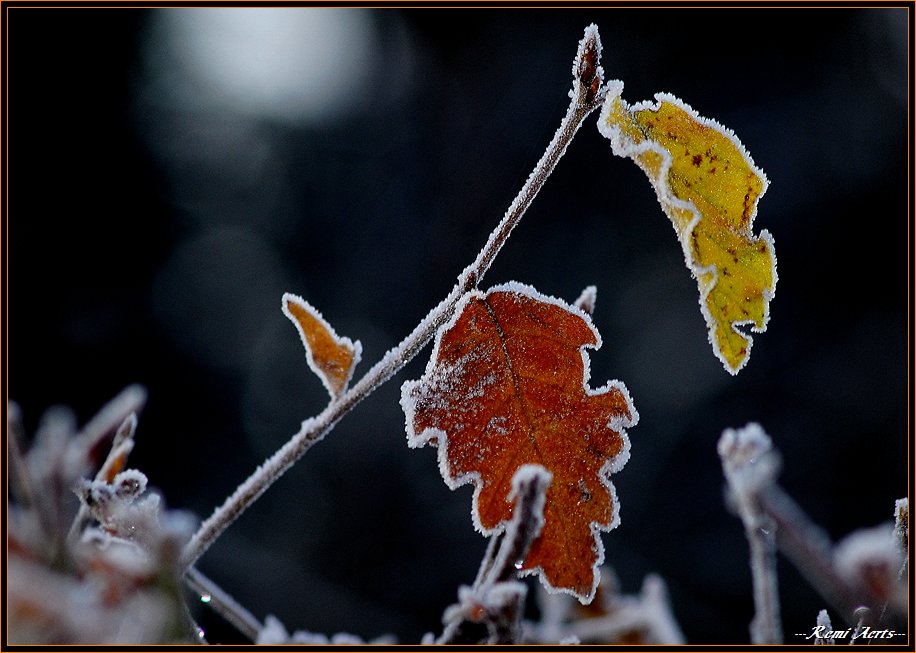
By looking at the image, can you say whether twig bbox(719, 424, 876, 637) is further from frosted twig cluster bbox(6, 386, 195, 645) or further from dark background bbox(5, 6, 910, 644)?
dark background bbox(5, 6, 910, 644)

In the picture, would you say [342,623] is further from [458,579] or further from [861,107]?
[861,107]

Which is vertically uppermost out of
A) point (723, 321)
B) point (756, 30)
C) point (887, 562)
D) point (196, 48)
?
point (196, 48)

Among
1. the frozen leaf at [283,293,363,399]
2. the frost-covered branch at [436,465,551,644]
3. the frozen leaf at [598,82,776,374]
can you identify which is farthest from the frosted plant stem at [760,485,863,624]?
the frozen leaf at [283,293,363,399]

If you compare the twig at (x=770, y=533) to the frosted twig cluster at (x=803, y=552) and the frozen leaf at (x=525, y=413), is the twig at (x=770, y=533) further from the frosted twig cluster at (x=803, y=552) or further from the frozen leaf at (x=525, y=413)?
the frozen leaf at (x=525, y=413)

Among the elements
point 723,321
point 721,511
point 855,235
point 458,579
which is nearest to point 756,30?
point 855,235

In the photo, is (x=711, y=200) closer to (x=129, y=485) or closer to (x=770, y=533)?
(x=770, y=533)

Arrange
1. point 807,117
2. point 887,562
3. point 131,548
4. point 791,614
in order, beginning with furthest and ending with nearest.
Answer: point 807,117 → point 791,614 → point 131,548 → point 887,562
